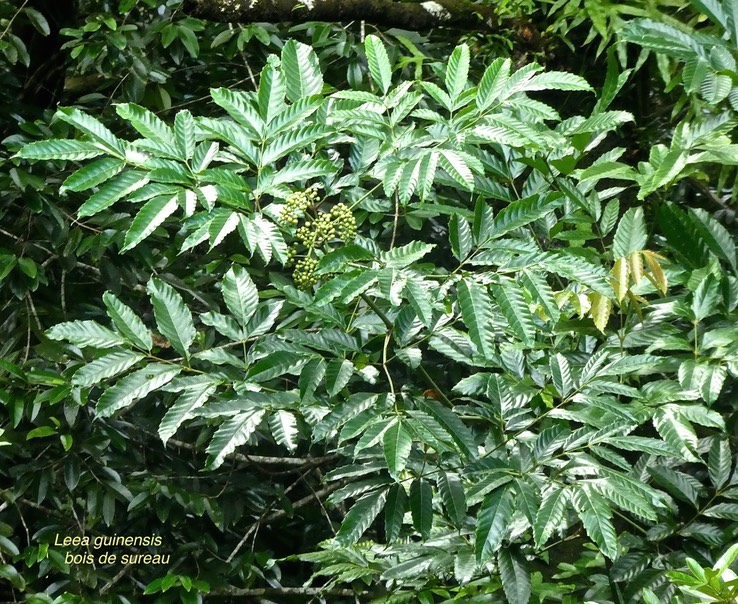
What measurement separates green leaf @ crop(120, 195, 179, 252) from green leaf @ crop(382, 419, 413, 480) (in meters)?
0.30

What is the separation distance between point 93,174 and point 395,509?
489 mm

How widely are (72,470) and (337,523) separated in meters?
0.60

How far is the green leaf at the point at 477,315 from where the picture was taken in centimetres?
76

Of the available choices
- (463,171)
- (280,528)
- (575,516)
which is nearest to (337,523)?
(280,528)

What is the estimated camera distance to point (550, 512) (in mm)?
806

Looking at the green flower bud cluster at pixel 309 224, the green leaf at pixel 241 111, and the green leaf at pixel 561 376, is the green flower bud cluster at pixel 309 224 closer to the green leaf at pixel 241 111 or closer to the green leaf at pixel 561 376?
the green leaf at pixel 241 111

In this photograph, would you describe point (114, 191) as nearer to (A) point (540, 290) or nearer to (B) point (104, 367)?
(B) point (104, 367)

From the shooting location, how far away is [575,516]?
1.08 meters

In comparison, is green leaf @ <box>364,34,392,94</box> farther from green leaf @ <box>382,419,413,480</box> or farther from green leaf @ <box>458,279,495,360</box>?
green leaf @ <box>382,419,413,480</box>

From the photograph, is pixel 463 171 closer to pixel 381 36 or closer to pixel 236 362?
pixel 236 362

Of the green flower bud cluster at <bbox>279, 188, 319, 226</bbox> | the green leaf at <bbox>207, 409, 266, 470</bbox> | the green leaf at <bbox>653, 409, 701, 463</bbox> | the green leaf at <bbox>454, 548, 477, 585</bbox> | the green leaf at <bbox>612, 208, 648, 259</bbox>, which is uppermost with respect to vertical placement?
the green flower bud cluster at <bbox>279, 188, 319, 226</bbox>

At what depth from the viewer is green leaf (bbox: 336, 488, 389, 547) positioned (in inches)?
34.4

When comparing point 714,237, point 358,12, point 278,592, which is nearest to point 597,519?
point 714,237

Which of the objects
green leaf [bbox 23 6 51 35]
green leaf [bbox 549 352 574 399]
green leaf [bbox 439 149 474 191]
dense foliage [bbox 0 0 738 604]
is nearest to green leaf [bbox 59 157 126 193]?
dense foliage [bbox 0 0 738 604]
